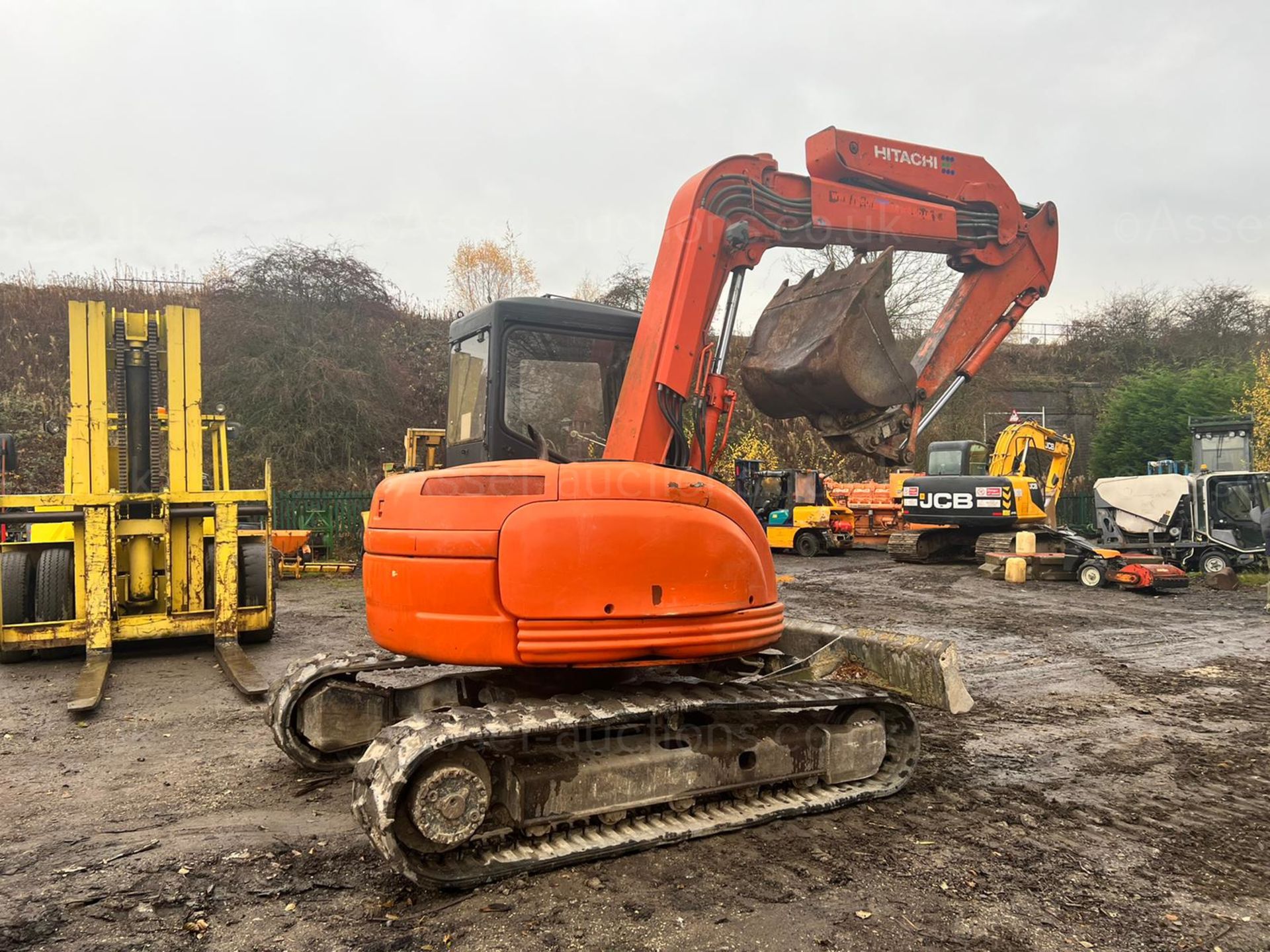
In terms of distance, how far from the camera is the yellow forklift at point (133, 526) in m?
7.24

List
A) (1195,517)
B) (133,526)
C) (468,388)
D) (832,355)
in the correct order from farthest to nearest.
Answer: (1195,517), (133,526), (832,355), (468,388)

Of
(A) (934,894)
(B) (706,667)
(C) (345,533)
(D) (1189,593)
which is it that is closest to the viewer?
(A) (934,894)

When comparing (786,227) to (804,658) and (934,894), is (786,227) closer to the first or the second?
(804,658)

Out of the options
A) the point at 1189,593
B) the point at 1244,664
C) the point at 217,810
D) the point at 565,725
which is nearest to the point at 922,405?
the point at 565,725

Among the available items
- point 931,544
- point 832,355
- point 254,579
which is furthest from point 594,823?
point 931,544

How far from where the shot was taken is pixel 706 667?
4.15 metres

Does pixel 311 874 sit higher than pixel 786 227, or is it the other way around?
pixel 786 227

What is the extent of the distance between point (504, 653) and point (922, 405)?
356 centimetres

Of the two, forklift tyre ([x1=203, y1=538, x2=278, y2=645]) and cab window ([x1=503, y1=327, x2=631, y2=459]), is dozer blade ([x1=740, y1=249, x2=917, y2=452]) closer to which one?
cab window ([x1=503, y1=327, x2=631, y2=459])

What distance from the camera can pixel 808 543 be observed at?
1909cm

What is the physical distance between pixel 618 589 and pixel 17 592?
636cm

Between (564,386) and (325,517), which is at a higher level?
(564,386)

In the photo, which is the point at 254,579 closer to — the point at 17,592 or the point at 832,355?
the point at 17,592

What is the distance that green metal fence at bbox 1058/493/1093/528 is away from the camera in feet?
83.3
